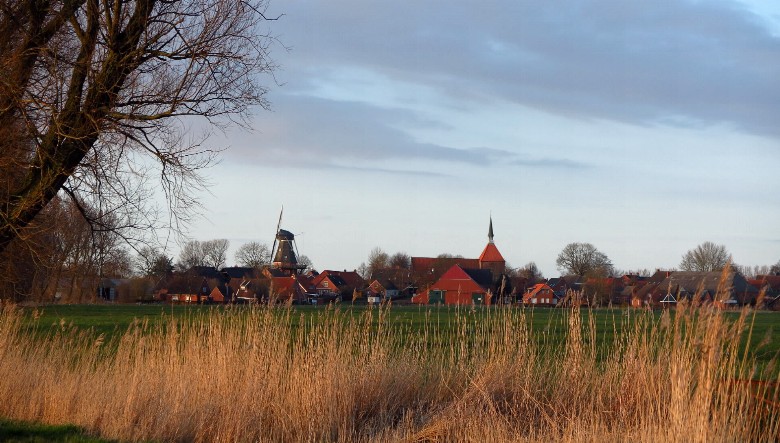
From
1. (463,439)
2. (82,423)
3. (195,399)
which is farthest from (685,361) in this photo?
(82,423)

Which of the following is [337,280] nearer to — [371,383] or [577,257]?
[577,257]

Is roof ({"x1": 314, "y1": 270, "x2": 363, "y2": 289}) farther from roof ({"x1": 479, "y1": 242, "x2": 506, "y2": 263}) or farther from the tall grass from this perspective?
the tall grass

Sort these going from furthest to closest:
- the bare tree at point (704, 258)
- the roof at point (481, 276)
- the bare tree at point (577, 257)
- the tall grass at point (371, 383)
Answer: the roof at point (481, 276) → the bare tree at point (577, 257) → the bare tree at point (704, 258) → the tall grass at point (371, 383)

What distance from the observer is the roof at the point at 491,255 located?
127750mm

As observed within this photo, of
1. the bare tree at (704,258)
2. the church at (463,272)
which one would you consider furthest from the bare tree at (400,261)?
the bare tree at (704,258)

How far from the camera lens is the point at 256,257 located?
9325 centimetres

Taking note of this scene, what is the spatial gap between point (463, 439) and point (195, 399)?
10.2 feet

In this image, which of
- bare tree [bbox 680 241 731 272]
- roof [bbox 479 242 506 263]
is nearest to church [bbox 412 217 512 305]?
roof [bbox 479 242 506 263]

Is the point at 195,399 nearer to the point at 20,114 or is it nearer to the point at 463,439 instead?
the point at 463,439

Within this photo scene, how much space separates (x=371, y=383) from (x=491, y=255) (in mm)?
120074

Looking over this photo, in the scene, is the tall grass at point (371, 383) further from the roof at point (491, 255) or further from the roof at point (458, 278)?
the roof at point (491, 255)

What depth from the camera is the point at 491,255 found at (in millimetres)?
129000

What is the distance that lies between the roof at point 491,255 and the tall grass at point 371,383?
116849 millimetres

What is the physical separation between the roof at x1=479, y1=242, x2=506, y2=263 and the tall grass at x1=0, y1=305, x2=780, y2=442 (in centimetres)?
11685
